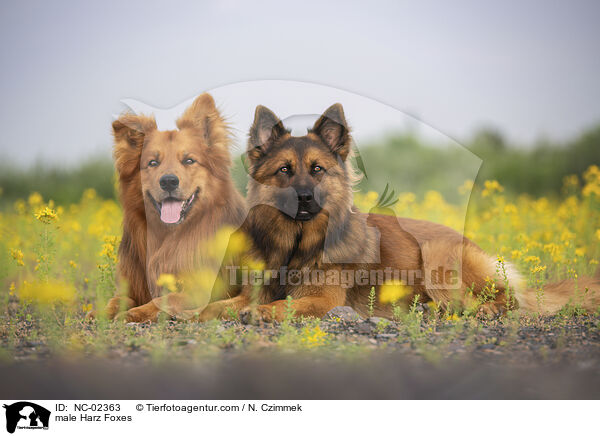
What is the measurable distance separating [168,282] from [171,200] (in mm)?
681

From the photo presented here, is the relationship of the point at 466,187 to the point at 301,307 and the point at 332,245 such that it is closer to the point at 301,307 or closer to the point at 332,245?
the point at 332,245

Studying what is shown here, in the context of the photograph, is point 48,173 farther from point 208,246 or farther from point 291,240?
point 291,240

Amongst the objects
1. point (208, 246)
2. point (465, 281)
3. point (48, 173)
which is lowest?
point (465, 281)

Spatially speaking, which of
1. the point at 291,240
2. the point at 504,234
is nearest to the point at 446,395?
the point at 291,240

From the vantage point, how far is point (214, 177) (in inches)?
181

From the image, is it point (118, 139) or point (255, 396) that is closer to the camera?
point (255, 396)

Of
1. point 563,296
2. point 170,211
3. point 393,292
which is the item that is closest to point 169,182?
point 170,211

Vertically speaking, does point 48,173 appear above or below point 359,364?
above

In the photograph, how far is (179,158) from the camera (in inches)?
171

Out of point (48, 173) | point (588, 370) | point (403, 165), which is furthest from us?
point (48, 173)

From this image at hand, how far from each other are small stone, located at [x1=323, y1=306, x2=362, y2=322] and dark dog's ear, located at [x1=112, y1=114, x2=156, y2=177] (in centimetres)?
206

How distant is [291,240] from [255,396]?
1585 mm
